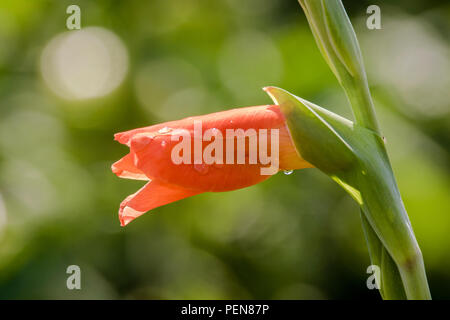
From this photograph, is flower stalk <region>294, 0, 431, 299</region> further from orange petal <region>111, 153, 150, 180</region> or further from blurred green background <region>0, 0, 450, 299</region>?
blurred green background <region>0, 0, 450, 299</region>

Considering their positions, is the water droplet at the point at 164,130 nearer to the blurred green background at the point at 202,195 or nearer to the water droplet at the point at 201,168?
the water droplet at the point at 201,168

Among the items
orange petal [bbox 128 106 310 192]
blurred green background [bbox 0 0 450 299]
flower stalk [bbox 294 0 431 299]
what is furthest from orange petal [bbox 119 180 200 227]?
blurred green background [bbox 0 0 450 299]

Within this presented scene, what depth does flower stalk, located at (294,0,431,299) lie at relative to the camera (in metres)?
0.65

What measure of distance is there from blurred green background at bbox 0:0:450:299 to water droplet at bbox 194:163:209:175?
1.49 meters

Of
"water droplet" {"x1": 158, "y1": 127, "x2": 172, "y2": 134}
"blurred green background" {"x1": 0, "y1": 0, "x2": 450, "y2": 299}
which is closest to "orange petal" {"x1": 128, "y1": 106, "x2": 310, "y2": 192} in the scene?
"water droplet" {"x1": 158, "y1": 127, "x2": 172, "y2": 134}

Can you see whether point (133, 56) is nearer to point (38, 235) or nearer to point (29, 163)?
point (29, 163)

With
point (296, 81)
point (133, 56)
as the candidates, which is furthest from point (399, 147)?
point (133, 56)

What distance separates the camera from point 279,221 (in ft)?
7.22

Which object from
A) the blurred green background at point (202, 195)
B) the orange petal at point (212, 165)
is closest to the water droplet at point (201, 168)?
the orange petal at point (212, 165)

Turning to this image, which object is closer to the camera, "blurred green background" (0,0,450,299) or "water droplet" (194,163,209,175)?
"water droplet" (194,163,209,175)

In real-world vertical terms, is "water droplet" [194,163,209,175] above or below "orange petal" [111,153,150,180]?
below

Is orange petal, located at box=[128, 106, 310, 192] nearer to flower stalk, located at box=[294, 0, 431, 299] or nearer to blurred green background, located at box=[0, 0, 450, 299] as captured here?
flower stalk, located at box=[294, 0, 431, 299]

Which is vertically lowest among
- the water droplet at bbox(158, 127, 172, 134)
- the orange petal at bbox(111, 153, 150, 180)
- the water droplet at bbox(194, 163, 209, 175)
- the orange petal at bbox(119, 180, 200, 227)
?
the orange petal at bbox(119, 180, 200, 227)

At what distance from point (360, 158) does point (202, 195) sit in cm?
166
